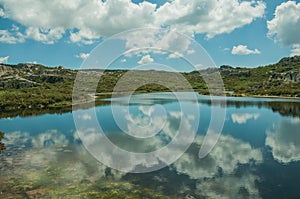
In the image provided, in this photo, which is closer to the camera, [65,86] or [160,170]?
[160,170]

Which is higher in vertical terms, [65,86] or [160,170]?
A: [65,86]

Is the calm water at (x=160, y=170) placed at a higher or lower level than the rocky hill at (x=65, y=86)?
lower

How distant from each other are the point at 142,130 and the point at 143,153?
8.65 metres

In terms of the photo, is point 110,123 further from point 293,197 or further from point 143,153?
point 293,197

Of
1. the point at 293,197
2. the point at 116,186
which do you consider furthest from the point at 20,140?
the point at 293,197

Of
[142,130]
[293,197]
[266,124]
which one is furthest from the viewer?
[266,124]

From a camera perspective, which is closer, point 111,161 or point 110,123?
point 111,161

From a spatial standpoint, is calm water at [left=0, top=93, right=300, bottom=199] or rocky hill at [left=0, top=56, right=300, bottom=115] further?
rocky hill at [left=0, top=56, right=300, bottom=115]

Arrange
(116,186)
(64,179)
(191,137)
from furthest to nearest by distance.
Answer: (191,137), (64,179), (116,186)

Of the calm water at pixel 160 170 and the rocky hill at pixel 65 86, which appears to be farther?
the rocky hill at pixel 65 86

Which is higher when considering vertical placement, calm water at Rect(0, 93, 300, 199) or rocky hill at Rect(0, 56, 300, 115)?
rocky hill at Rect(0, 56, 300, 115)

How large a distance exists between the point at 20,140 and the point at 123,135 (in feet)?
33.9

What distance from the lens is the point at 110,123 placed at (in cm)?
3416

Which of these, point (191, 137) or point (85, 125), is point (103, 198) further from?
point (85, 125)
